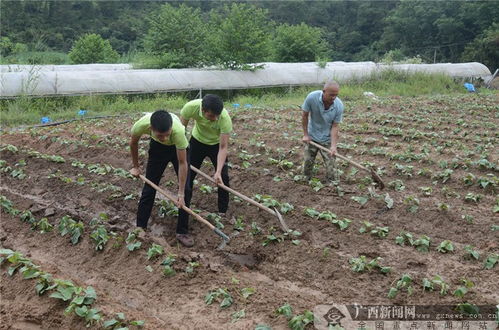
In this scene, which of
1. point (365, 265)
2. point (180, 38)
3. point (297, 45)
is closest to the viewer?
point (365, 265)

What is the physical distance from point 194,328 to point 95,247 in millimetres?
1828

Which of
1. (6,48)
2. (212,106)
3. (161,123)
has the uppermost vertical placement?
(6,48)

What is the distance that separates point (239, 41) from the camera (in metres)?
18.9

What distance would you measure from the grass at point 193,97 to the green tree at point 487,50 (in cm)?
1225

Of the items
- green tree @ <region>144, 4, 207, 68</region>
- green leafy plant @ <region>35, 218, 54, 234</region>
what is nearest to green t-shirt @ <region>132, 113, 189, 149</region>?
green leafy plant @ <region>35, 218, 54, 234</region>

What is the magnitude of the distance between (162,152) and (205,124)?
2.23ft

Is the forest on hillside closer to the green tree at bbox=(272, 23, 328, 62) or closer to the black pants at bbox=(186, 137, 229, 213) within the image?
the green tree at bbox=(272, 23, 328, 62)

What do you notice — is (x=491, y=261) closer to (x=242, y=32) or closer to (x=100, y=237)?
(x=100, y=237)

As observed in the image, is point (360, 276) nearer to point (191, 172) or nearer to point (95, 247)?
point (191, 172)

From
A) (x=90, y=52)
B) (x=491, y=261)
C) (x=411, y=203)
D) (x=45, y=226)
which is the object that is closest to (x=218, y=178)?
(x=45, y=226)

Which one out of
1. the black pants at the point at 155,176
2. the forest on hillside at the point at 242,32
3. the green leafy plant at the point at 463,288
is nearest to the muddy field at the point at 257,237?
the green leafy plant at the point at 463,288

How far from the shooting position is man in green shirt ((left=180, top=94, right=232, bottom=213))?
5406 millimetres

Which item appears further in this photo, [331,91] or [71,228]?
[331,91]

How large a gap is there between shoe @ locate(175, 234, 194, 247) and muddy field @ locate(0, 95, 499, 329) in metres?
0.10
